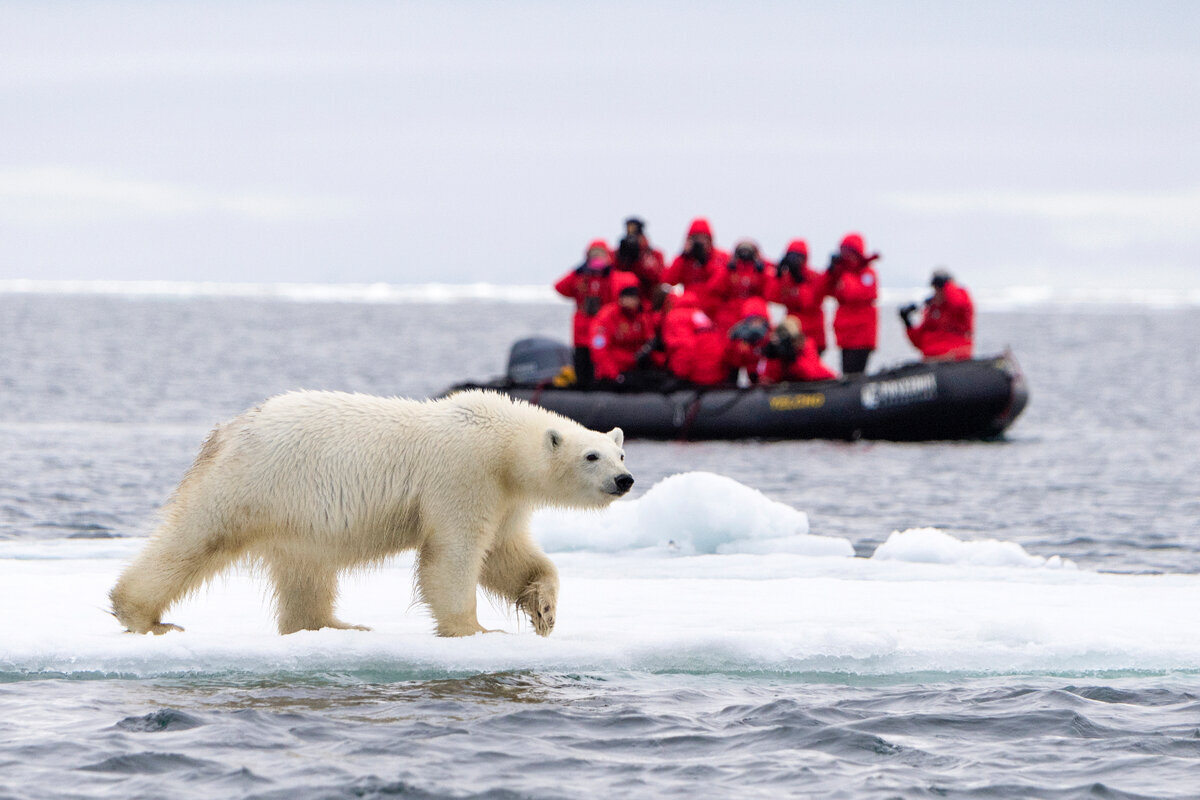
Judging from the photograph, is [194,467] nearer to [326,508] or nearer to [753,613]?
[326,508]

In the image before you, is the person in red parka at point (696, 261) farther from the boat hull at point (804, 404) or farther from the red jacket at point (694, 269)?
the boat hull at point (804, 404)

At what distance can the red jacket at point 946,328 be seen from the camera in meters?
19.4

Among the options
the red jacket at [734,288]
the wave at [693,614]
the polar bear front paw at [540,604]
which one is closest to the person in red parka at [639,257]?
the red jacket at [734,288]

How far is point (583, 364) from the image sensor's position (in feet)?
63.7

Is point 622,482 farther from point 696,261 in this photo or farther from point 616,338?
point 696,261

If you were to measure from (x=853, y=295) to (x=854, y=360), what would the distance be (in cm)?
112

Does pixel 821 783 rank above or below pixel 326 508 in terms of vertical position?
below

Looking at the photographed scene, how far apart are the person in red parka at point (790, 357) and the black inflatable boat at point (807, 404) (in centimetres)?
55

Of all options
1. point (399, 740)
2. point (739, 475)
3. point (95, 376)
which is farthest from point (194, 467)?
point (95, 376)

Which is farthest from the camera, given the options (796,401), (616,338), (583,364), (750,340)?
(583,364)

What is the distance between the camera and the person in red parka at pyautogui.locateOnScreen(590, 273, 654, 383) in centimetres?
1836

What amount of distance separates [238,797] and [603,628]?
2.61 meters

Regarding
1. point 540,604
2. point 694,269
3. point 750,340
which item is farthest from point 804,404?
point 540,604

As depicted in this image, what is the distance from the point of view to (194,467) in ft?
21.5
